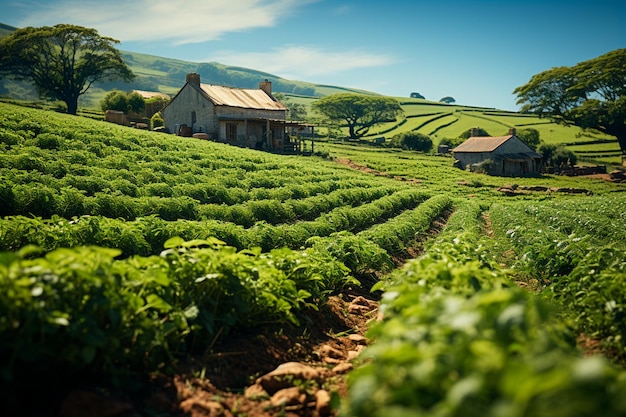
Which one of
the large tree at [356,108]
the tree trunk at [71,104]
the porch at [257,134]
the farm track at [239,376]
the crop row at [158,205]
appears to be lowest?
the farm track at [239,376]

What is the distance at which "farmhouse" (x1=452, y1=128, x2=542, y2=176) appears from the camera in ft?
214

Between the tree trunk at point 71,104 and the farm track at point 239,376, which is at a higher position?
the tree trunk at point 71,104

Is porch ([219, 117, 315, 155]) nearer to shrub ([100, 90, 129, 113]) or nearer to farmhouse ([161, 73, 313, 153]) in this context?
farmhouse ([161, 73, 313, 153])

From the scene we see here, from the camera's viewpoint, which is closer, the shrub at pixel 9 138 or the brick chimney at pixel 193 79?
the shrub at pixel 9 138

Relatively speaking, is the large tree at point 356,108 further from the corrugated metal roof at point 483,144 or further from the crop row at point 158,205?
the crop row at point 158,205

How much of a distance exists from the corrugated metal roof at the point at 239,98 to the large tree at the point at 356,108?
41.2m

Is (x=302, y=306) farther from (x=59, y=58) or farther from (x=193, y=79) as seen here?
(x=59, y=58)

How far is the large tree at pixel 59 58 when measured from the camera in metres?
59.3

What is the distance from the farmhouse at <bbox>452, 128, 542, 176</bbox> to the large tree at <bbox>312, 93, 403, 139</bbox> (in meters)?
33.1

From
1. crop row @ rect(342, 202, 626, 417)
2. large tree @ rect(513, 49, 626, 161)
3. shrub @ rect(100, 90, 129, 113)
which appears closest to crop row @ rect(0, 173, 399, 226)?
crop row @ rect(342, 202, 626, 417)

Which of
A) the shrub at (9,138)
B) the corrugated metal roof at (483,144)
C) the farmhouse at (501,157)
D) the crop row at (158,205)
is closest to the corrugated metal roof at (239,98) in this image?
the farmhouse at (501,157)

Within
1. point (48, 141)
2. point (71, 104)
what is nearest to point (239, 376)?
point (48, 141)

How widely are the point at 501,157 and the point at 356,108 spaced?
41.1 meters

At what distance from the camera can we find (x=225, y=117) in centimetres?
4966
